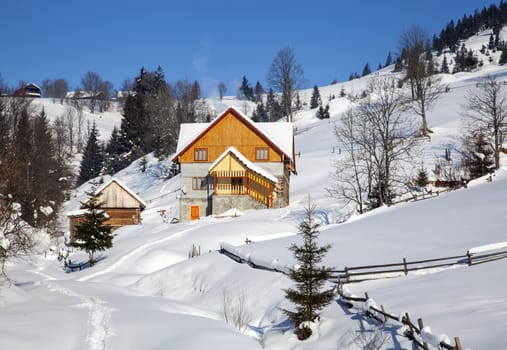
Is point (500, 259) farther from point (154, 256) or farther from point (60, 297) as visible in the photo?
point (154, 256)

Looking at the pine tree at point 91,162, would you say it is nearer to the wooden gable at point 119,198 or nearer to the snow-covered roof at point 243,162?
the wooden gable at point 119,198

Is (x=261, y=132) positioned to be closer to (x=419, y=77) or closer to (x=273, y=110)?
(x=419, y=77)

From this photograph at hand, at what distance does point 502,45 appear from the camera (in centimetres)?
14238

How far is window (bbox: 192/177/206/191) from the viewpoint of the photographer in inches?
1745

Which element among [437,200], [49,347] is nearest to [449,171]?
[437,200]

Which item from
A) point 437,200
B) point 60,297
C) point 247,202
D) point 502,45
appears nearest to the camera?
point 60,297

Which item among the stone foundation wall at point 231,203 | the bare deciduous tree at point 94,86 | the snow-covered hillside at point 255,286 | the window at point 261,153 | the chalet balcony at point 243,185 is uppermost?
the bare deciduous tree at point 94,86

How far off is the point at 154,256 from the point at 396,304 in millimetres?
17628

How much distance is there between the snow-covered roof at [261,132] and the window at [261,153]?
3.56ft

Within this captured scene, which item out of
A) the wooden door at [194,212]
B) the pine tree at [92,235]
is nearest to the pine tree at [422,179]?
the wooden door at [194,212]

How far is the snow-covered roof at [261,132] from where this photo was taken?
44.9 m

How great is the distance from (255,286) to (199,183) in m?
25.5

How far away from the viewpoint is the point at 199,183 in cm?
4456

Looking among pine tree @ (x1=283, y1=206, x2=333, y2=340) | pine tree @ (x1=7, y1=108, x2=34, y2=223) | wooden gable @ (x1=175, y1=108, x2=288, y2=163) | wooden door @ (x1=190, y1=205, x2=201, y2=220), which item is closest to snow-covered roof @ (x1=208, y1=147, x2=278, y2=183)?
wooden gable @ (x1=175, y1=108, x2=288, y2=163)
